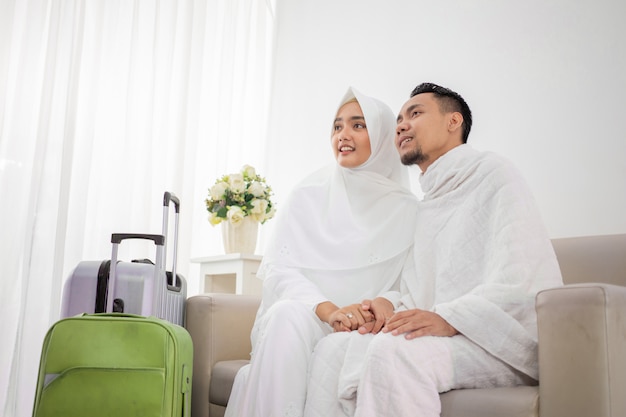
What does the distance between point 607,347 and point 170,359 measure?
41.6 inches

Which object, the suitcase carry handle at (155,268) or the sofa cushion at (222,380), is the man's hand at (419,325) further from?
the suitcase carry handle at (155,268)

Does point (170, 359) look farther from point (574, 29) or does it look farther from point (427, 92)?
point (574, 29)

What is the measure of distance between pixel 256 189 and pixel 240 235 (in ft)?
0.74

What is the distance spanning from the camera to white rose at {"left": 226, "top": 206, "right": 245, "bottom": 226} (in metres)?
2.86

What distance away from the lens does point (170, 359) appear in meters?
1.67

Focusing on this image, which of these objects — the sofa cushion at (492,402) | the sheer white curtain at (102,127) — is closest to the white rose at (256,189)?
the sheer white curtain at (102,127)

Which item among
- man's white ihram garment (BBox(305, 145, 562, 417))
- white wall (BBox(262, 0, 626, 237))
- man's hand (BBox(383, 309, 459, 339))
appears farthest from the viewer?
white wall (BBox(262, 0, 626, 237))

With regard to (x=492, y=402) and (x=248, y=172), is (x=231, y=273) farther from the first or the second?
(x=492, y=402)

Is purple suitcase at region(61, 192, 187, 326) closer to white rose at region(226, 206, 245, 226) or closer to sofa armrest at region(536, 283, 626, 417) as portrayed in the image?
white rose at region(226, 206, 245, 226)

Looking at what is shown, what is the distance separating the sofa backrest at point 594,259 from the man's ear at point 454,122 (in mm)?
491

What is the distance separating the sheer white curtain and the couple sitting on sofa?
53.7 inches

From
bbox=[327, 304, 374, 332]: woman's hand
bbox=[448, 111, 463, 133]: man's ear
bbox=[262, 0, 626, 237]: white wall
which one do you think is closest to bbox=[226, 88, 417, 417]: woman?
bbox=[327, 304, 374, 332]: woman's hand

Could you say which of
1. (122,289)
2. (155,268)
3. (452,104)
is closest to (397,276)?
(452,104)

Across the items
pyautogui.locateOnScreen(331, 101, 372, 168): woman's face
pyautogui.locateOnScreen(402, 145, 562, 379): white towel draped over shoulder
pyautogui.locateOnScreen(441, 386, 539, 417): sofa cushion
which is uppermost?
pyautogui.locateOnScreen(331, 101, 372, 168): woman's face
